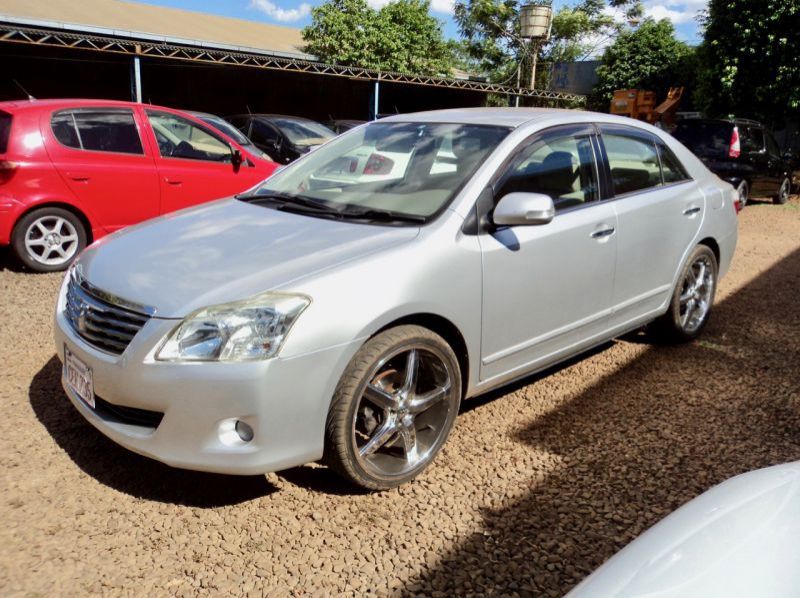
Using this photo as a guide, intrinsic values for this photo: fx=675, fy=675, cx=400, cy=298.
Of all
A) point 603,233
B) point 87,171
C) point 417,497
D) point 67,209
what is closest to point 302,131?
point 87,171

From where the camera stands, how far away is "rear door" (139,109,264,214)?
6707mm

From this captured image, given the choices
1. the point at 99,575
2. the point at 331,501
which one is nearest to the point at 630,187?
the point at 331,501

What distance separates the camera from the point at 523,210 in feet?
10.0

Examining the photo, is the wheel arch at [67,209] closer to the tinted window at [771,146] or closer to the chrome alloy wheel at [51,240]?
the chrome alloy wheel at [51,240]

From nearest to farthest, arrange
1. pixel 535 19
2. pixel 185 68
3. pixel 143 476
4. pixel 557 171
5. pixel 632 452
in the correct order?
1. pixel 143 476
2. pixel 632 452
3. pixel 557 171
4. pixel 185 68
5. pixel 535 19

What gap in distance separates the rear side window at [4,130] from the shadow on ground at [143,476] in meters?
3.52

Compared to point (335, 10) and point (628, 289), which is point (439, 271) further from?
point (335, 10)

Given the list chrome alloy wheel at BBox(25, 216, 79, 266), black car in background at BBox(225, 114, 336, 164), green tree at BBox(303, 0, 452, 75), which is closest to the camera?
chrome alloy wheel at BBox(25, 216, 79, 266)

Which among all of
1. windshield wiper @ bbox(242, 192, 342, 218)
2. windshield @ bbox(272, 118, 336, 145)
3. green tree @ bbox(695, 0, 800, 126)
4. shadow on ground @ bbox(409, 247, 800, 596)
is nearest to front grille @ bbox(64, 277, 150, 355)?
windshield wiper @ bbox(242, 192, 342, 218)

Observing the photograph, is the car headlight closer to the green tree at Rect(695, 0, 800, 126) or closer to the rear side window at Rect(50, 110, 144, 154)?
the rear side window at Rect(50, 110, 144, 154)

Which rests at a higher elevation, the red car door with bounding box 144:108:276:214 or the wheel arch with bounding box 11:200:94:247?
the red car door with bounding box 144:108:276:214

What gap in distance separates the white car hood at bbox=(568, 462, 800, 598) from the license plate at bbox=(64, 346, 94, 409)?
6.94ft

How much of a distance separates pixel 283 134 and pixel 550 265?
351 inches

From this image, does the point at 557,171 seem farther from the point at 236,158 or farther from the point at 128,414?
the point at 236,158
